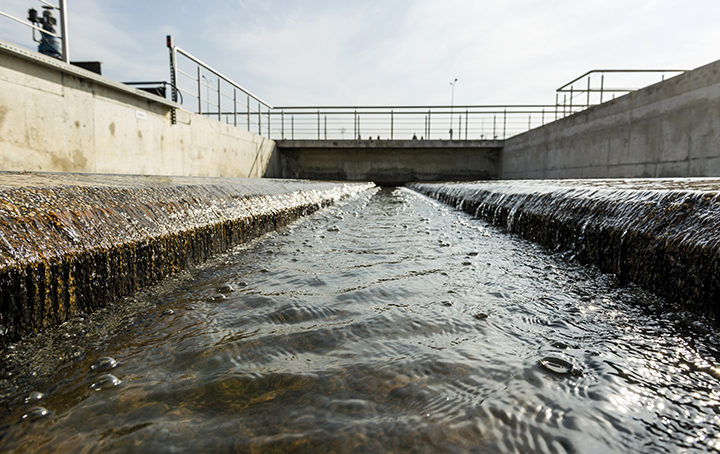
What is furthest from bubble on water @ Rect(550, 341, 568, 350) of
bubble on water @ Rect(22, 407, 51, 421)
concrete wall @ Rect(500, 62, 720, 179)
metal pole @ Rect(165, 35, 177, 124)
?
metal pole @ Rect(165, 35, 177, 124)

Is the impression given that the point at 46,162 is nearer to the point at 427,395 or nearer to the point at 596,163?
the point at 427,395

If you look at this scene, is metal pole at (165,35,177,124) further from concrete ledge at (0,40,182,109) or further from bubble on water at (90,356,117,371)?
bubble on water at (90,356,117,371)

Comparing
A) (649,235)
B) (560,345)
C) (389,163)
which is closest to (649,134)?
(649,235)

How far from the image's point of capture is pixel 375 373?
3.77 ft

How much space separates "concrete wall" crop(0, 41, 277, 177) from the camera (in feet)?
18.4

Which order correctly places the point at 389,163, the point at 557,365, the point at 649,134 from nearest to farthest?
the point at 557,365
the point at 649,134
the point at 389,163

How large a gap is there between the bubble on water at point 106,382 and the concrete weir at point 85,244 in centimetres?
47

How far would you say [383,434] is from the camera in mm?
883

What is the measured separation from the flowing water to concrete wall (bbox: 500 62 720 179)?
790cm

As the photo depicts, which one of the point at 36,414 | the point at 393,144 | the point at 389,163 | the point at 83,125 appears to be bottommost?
the point at 36,414

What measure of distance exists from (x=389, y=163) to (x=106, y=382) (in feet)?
67.9

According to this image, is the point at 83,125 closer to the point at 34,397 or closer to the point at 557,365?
the point at 34,397

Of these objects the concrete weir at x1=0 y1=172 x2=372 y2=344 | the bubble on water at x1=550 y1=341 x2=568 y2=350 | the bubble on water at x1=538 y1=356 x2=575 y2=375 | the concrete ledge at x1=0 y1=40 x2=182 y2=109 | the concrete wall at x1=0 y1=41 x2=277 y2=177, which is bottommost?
the bubble on water at x1=538 y1=356 x2=575 y2=375

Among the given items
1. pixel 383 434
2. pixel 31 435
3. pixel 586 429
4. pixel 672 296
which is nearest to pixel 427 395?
pixel 383 434
